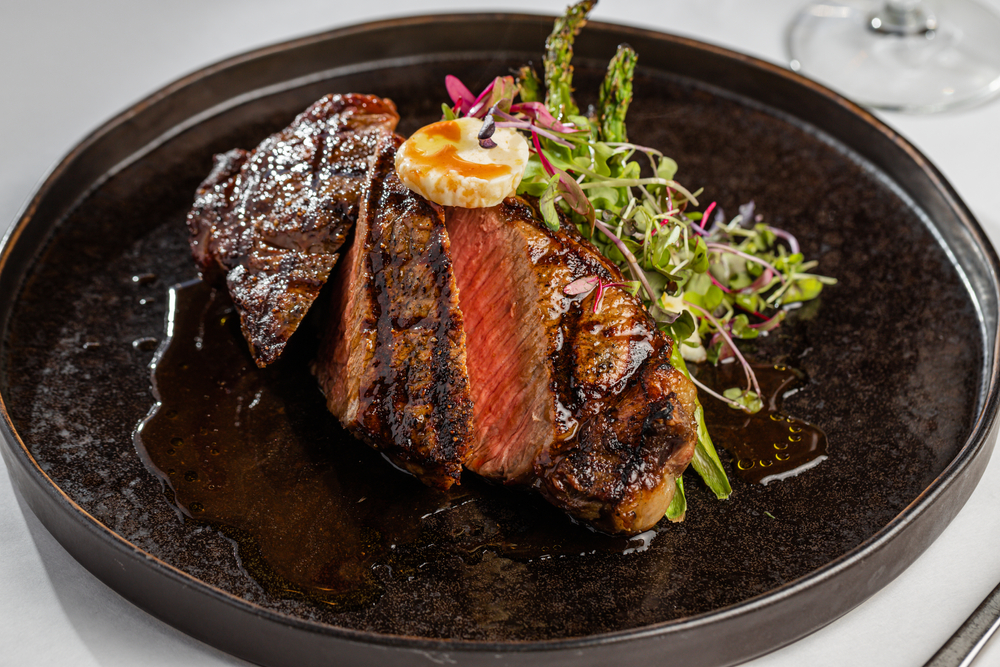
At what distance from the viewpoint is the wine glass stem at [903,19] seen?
5.33m

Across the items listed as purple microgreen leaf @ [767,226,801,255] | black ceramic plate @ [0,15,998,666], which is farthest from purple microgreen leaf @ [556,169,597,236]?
purple microgreen leaf @ [767,226,801,255]

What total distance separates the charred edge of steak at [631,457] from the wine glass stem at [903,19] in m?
3.67

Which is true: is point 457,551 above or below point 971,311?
below

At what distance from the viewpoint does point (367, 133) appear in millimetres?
3297

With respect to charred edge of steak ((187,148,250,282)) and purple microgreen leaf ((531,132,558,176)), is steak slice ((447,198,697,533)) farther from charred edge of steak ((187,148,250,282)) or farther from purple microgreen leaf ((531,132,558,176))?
charred edge of steak ((187,148,250,282))

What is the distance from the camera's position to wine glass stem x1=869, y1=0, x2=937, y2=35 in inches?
210

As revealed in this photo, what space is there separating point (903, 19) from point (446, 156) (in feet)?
12.2

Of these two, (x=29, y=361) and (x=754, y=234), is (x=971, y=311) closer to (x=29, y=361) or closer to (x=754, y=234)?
(x=754, y=234)

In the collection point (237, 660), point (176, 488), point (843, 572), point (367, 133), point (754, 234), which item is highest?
point (367, 133)

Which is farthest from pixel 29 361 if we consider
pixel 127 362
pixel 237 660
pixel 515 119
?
pixel 515 119

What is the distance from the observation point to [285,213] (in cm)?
314

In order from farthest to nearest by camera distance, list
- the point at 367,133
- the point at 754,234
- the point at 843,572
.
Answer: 1. the point at 754,234
2. the point at 367,133
3. the point at 843,572

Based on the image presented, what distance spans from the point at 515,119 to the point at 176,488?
1.62 metres

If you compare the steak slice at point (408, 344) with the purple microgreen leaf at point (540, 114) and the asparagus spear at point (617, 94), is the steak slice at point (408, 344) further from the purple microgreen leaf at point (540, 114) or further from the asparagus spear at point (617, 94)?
the asparagus spear at point (617, 94)
